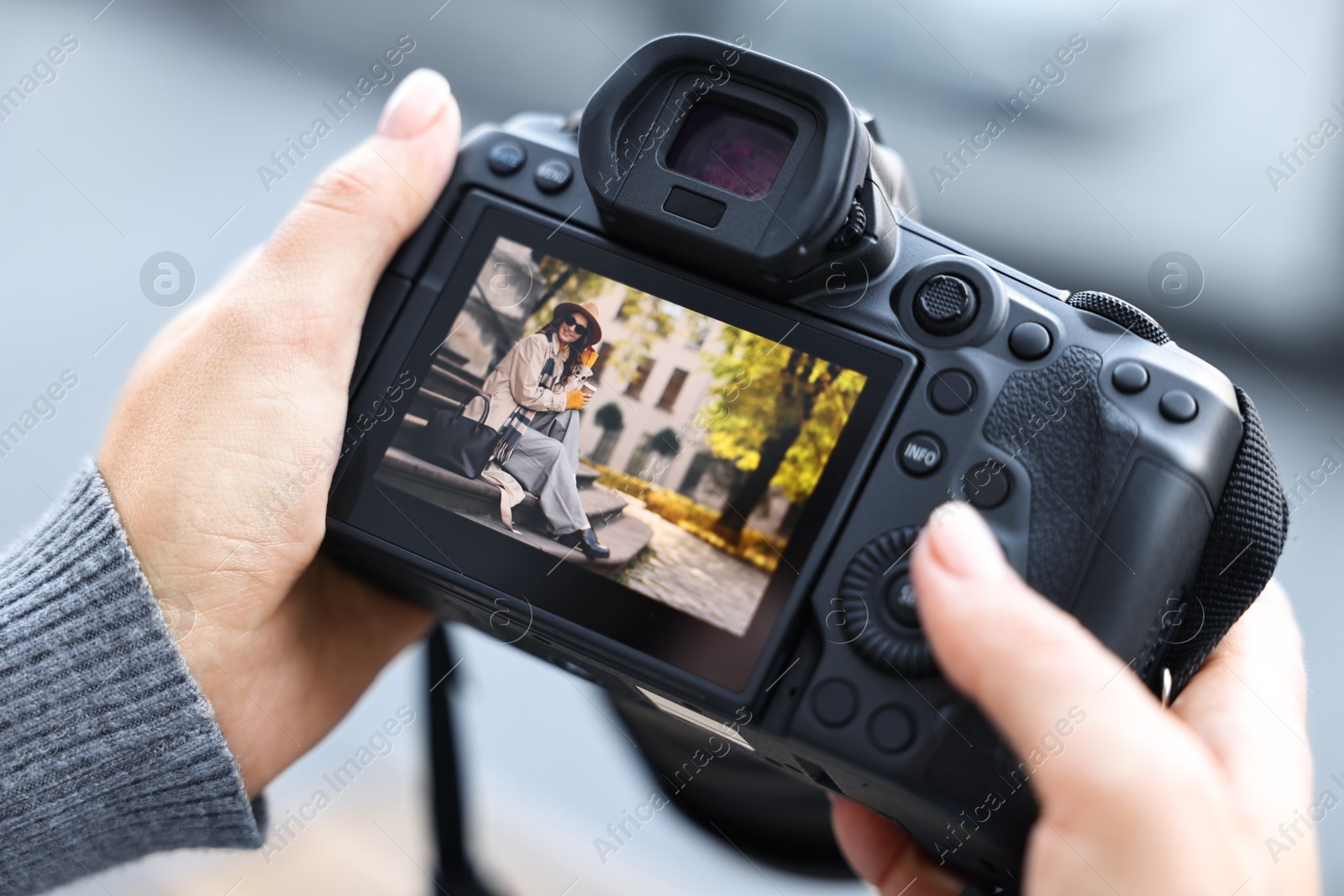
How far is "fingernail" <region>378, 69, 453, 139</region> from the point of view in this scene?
28.4 inches

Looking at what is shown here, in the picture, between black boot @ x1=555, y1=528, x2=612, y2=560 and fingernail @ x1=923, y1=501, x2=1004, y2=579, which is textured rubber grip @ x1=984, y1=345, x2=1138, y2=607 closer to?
fingernail @ x1=923, y1=501, x2=1004, y2=579

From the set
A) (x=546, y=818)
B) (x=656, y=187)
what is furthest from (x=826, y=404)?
(x=546, y=818)

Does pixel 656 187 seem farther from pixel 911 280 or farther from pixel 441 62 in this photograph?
pixel 441 62

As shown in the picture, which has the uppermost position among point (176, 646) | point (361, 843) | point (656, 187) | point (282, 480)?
point (656, 187)

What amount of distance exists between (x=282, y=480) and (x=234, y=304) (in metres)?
0.13

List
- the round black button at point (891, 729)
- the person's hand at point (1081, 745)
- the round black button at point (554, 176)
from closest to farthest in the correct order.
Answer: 1. the person's hand at point (1081, 745)
2. the round black button at point (891, 729)
3. the round black button at point (554, 176)

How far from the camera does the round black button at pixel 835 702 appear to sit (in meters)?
0.60

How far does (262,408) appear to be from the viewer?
691 mm

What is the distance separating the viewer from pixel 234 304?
71cm

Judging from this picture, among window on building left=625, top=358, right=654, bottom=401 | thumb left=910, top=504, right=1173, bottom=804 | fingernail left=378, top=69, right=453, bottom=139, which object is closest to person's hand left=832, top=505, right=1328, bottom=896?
thumb left=910, top=504, right=1173, bottom=804

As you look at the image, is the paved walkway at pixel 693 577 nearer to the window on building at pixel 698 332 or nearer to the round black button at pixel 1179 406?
the window on building at pixel 698 332

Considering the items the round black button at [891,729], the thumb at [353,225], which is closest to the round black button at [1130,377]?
the round black button at [891,729]

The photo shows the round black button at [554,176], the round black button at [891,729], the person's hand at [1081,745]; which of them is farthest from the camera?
the round black button at [554,176]

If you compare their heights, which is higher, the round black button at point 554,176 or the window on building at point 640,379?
the round black button at point 554,176
